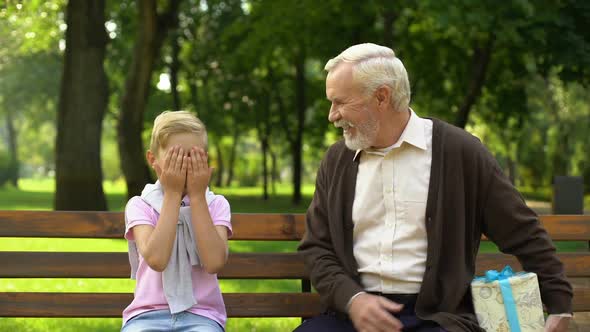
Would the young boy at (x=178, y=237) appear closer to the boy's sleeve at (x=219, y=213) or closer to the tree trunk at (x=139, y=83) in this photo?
the boy's sleeve at (x=219, y=213)

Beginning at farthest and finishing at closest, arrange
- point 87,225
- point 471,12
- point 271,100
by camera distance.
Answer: point 271,100 → point 471,12 → point 87,225

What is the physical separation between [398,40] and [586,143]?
1264cm

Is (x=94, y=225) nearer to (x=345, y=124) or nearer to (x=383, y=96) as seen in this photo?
(x=345, y=124)

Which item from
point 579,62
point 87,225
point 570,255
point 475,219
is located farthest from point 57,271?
point 579,62

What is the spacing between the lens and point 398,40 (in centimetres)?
2539

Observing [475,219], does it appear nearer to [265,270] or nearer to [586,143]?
[265,270]

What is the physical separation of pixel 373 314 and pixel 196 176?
0.91 metres

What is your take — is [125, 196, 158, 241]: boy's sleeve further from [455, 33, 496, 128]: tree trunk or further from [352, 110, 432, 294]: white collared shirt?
[455, 33, 496, 128]: tree trunk

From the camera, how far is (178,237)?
3.77 m

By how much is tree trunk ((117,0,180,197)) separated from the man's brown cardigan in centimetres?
1494

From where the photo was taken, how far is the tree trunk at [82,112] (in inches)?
589

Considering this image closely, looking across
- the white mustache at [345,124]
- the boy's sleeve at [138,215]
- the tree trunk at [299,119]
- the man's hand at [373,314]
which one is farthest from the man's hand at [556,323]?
the tree trunk at [299,119]

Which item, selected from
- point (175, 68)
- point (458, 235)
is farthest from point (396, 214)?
point (175, 68)

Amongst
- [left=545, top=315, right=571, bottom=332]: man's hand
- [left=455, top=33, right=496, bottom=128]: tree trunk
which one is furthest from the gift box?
[left=455, top=33, right=496, bottom=128]: tree trunk
